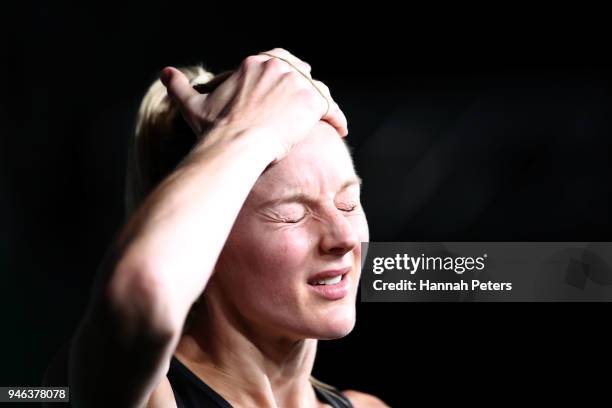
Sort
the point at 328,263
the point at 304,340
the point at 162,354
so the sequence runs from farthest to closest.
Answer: the point at 304,340 < the point at 328,263 < the point at 162,354

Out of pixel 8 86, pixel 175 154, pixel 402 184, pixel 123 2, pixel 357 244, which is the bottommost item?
pixel 357 244

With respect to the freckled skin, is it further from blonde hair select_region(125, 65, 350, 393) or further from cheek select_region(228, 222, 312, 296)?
blonde hair select_region(125, 65, 350, 393)

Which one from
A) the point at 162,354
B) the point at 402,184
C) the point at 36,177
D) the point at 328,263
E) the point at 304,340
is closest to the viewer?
the point at 162,354

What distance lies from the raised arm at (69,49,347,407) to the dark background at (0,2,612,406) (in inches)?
45.4

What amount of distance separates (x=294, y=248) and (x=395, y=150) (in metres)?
1.13

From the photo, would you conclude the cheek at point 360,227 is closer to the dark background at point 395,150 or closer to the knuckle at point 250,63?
the knuckle at point 250,63

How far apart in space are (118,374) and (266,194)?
0.33m

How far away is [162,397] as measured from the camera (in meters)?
1.05

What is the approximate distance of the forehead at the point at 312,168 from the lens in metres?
1.10

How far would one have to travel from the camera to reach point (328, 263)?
110cm

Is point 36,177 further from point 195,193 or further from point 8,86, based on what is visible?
point 195,193

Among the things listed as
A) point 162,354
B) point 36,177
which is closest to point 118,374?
point 162,354

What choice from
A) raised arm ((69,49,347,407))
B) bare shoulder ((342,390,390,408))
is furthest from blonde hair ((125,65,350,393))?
bare shoulder ((342,390,390,408))

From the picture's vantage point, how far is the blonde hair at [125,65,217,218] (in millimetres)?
1224
